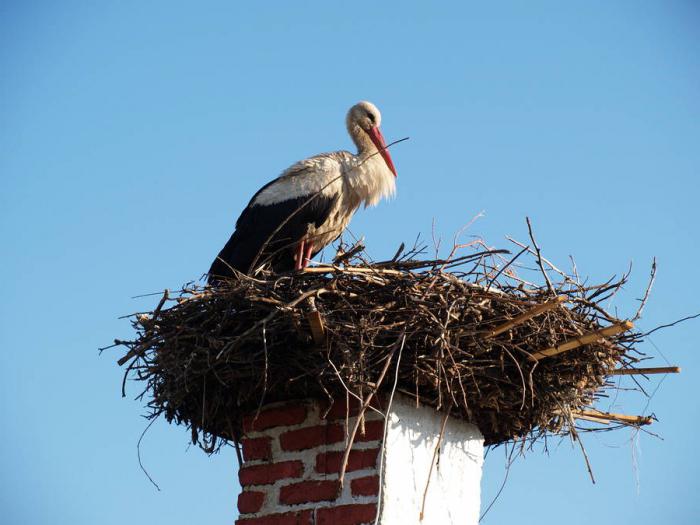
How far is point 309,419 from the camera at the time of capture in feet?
13.8

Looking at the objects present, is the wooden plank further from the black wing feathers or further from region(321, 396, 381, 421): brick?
the black wing feathers

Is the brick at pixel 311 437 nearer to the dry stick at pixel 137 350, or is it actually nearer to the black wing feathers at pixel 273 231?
the dry stick at pixel 137 350

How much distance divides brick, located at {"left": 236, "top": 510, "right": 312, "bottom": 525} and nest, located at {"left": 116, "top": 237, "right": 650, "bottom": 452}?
1.40ft

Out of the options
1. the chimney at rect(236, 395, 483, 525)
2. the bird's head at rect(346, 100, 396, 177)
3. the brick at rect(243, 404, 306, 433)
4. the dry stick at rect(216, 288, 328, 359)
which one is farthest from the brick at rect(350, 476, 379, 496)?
the bird's head at rect(346, 100, 396, 177)

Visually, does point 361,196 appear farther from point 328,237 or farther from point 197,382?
point 197,382

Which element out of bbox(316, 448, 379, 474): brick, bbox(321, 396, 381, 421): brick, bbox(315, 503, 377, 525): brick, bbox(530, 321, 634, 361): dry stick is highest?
bbox(530, 321, 634, 361): dry stick

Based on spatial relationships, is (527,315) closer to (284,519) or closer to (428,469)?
(428,469)

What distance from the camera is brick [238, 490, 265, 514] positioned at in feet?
13.6

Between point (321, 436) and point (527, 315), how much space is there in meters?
0.92

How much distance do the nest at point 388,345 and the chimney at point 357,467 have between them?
90 millimetres

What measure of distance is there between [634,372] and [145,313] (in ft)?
6.78

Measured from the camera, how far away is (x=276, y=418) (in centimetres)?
430

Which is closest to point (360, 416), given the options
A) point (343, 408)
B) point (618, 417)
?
point (343, 408)

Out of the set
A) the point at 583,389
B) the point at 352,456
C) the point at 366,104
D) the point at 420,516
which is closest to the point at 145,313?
the point at 352,456
